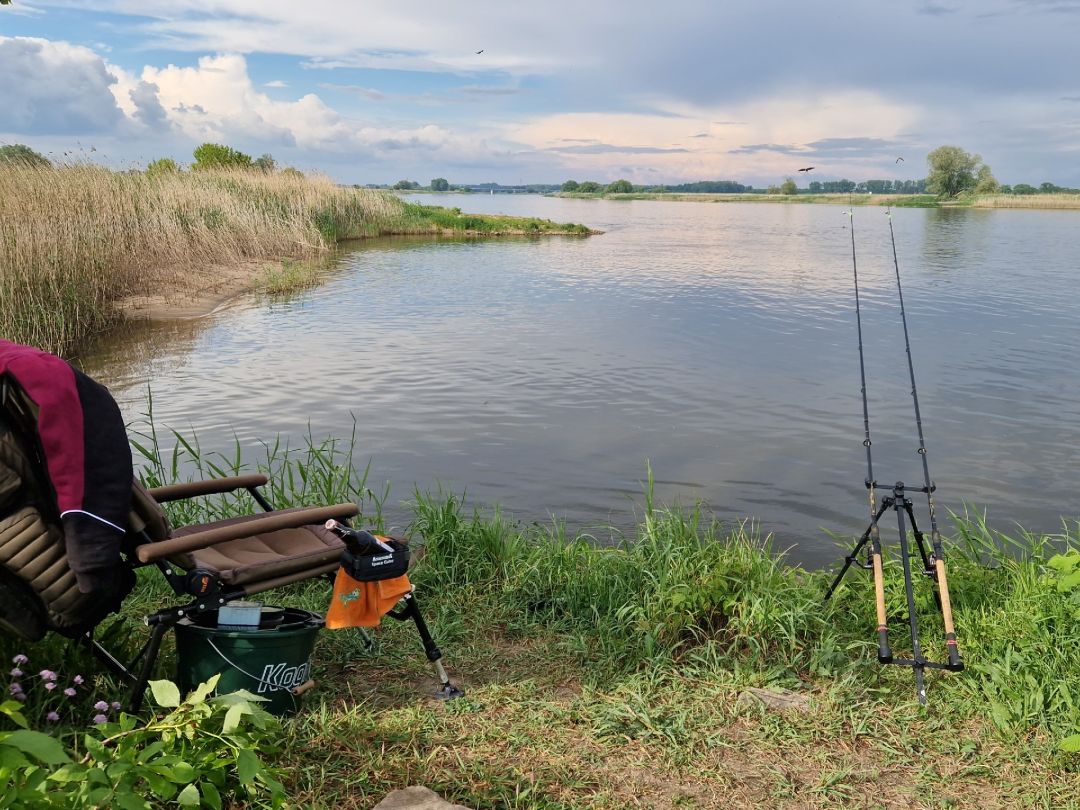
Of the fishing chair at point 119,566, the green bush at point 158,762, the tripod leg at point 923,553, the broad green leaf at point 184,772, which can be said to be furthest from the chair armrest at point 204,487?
the tripod leg at point 923,553

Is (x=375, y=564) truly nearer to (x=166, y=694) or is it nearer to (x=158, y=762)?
(x=166, y=694)

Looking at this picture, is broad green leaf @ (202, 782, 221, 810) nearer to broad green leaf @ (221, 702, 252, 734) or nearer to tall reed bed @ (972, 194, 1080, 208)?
broad green leaf @ (221, 702, 252, 734)

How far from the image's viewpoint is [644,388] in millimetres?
12070

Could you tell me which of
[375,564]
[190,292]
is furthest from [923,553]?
[190,292]

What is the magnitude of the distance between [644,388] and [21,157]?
41.9ft

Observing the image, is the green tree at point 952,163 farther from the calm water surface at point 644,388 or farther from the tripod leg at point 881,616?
the tripod leg at point 881,616

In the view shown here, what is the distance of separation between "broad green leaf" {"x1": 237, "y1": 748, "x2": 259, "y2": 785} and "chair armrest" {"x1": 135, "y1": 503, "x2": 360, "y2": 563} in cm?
85

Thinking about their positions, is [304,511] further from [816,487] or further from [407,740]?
[816,487]

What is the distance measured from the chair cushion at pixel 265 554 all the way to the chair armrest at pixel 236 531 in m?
0.11

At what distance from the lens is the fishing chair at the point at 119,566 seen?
2.83 meters

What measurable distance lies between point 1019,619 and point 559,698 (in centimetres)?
201

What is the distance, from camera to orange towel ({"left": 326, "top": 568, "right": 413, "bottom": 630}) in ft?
11.2

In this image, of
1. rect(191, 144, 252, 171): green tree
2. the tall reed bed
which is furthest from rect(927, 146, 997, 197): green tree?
rect(191, 144, 252, 171): green tree

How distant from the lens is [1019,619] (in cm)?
391
